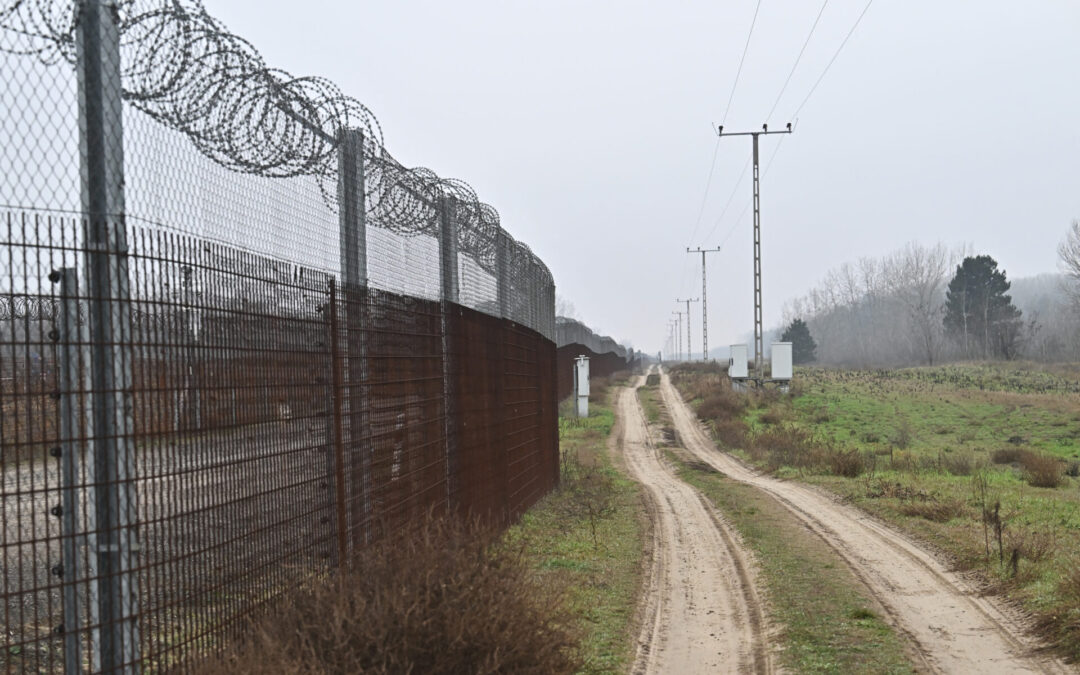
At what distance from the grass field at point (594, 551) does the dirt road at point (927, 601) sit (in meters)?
2.23

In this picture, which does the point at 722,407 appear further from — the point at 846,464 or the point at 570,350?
the point at 846,464

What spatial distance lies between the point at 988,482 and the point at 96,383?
16.9 m

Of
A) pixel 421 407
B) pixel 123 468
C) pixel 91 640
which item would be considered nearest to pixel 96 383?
pixel 123 468

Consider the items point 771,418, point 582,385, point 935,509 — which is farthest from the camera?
point 582,385

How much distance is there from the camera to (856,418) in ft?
106

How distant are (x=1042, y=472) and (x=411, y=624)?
1661cm

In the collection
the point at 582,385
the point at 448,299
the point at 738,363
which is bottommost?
the point at 582,385

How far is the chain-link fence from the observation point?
11.1 ft

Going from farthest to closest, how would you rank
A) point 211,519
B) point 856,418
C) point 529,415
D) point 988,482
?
point 856,418 < point 988,482 < point 529,415 < point 211,519

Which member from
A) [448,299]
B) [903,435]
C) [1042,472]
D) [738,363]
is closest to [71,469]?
[448,299]

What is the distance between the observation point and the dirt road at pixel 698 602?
22.8 feet

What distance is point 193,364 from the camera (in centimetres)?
421

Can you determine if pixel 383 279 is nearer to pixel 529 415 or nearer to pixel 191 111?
pixel 191 111

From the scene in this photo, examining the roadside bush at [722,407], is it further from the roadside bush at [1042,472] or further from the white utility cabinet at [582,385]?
the roadside bush at [1042,472]
